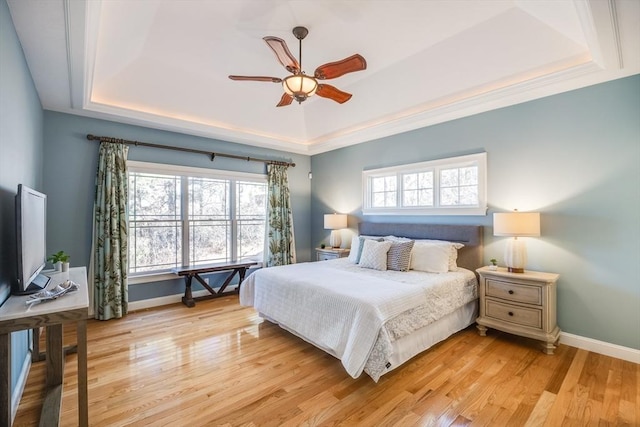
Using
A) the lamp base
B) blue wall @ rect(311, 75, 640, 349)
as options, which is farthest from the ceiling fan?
the lamp base

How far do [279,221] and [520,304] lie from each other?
12.5 feet

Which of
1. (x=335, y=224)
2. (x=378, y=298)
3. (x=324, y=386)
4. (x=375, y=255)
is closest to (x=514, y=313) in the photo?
(x=375, y=255)

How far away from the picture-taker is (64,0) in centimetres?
180

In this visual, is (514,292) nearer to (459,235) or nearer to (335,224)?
(459,235)

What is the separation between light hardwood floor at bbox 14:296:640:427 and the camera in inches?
76.7

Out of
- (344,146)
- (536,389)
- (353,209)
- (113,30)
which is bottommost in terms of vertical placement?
(536,389)

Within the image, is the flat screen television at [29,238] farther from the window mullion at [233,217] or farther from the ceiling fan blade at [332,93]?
the window mullion at [233,217]

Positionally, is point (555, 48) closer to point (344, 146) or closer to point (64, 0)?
point (344, 146)

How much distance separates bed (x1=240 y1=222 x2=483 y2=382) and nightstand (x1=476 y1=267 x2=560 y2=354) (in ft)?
0.64

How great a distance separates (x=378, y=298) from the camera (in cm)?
240

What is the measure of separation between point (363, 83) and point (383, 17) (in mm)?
1261

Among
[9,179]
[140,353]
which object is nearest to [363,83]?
[9,179]

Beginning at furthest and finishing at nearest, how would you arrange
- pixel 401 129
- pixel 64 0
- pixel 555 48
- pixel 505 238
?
pixel 401 129
pixel 505 238
pixel 555 48
pixel 64 0

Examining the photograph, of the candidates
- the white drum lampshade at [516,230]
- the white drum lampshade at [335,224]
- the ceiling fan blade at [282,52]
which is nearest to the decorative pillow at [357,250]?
the white drum lampshade at [335,224]
